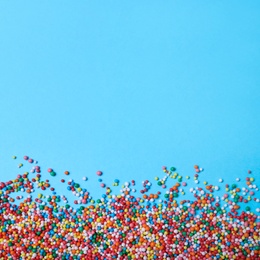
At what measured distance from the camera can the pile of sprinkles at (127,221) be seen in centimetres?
224

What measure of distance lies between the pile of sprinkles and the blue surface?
2.4 inches

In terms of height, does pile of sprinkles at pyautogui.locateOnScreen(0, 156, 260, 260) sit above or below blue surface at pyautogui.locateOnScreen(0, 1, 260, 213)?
below

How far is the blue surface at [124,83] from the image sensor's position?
2322 millimetres

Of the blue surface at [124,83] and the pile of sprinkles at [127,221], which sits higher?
the blue surface at [124,83]

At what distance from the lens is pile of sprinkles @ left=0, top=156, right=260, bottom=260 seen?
224 centimetres

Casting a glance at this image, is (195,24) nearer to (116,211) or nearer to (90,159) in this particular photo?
(90,159)

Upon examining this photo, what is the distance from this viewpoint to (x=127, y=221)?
2.28 m

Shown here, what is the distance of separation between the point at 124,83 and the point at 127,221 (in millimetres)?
700

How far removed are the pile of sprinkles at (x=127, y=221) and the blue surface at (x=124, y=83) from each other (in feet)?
0.20

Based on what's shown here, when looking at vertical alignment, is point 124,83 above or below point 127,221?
above

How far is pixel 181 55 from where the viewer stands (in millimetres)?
2346

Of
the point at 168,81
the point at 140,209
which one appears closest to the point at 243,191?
the point at 140,209

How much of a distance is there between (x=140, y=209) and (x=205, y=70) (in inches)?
30.7

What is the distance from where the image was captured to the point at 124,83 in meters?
2.35
